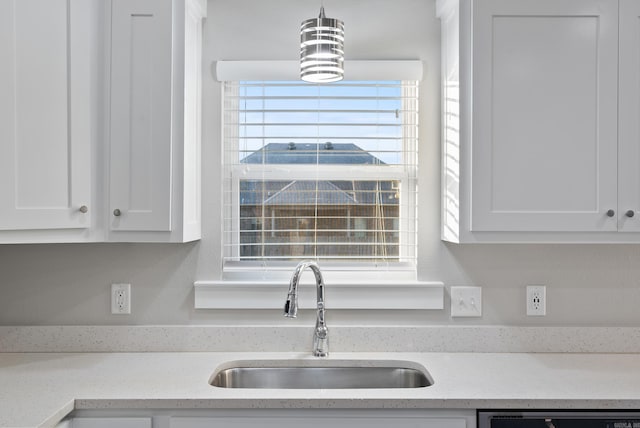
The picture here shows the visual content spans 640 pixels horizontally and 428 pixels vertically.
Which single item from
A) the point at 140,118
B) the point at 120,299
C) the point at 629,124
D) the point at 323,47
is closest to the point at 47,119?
the point at 140,118

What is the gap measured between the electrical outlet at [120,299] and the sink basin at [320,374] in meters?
0.49

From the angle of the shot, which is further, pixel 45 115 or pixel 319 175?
pixel 319 175

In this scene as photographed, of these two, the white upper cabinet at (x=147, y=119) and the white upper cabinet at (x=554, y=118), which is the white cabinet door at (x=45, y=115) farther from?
the white upper cabinet at (x=554, y=118)

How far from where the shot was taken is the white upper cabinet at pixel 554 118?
71.2 inches

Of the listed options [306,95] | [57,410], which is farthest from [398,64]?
[57,410]

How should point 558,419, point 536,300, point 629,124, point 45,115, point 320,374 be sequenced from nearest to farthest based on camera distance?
point 558,419 < point 45,115 < point 629,124 < point 320,374 < point 536,300

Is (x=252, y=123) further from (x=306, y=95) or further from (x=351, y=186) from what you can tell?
(x=351, y=186)

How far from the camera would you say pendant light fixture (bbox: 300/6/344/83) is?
1746mm

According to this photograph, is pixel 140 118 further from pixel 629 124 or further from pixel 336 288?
pixel 629 124

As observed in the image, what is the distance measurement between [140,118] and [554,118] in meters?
1.41

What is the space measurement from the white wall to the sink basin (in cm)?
18

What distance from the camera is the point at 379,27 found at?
215 cm

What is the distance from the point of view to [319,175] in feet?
7.16

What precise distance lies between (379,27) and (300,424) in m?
1.51
